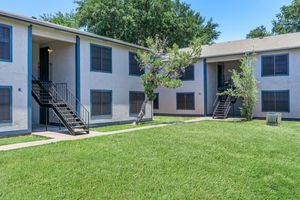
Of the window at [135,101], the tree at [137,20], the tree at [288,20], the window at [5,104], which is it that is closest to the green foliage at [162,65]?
the window at [135,101]

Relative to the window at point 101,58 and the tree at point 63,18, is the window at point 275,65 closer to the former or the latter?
the window at point 101,58

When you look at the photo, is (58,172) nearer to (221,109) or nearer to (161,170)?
(161,170)

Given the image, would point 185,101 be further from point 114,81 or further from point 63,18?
point 63,18

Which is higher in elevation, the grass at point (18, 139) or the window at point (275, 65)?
the window at point (275, 65)

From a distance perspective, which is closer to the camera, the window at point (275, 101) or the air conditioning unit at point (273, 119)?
the air conditioning unit at point (273, 119)

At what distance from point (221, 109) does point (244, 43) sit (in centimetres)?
634

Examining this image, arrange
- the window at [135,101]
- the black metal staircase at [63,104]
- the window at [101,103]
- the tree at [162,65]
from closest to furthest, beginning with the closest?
the black metal staircase at [63,104]
the window at [101,103]
the tree at [162,65]
the window at [135,101]

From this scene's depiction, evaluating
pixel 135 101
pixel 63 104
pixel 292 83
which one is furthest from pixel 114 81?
pixel 292 83

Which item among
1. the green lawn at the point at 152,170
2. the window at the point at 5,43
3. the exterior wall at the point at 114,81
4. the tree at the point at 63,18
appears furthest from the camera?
the tree at the point at 63,18


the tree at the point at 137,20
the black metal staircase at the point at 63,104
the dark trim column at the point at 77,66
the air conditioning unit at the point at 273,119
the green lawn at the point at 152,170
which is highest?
the tree at the point at 137,20

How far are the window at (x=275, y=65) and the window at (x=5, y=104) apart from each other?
55.2 ft

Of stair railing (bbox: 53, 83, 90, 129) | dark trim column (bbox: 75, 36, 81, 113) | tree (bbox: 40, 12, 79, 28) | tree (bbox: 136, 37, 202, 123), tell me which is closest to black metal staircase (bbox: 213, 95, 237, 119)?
tree (bbox: 136, 37, 202, 123)

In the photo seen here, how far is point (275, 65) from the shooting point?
1933 cm

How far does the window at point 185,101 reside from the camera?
2305 cm
